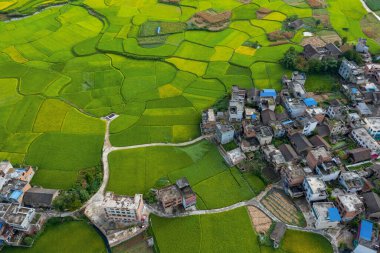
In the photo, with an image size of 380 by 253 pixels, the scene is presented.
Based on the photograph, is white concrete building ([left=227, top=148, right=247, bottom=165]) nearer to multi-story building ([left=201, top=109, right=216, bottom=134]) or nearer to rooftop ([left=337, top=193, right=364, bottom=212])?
multi-story building ([left=201, top=109, right=216, bottom=134])

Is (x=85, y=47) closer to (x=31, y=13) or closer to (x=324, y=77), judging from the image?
(x=31, y=13)

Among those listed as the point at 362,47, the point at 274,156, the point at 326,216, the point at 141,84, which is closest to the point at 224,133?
the point at 274,156

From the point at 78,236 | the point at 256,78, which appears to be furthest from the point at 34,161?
the point at 256,78

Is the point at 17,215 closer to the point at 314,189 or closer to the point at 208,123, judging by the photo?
the point at 208,123

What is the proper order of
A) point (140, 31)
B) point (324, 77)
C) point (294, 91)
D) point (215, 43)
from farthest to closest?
point (140, 31) < point (215, 43) < point (324, 77) < point (294, 91)

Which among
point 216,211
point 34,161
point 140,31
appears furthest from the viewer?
point 140,31

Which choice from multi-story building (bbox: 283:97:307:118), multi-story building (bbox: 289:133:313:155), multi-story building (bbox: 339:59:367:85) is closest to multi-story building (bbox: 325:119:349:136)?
multi-story building (bbox: 283:97:307:118)
